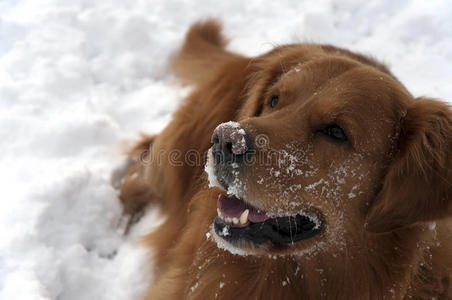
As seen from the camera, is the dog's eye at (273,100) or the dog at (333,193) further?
the dog's eye at (273,100)

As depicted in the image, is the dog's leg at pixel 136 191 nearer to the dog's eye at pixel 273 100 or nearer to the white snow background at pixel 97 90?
the white snow background at pixel 97 90

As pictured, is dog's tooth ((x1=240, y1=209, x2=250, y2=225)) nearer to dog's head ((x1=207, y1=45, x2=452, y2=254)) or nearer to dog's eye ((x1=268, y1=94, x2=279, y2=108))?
dog's head ((x1=207, y1=45, x2=452, y2=254))

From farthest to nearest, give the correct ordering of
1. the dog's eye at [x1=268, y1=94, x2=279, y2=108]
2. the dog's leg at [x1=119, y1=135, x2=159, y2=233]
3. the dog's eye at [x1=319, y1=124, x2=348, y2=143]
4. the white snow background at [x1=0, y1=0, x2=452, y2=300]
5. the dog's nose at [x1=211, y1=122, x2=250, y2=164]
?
the dog's leg at [x1=119, y1=135, x2=159, y2=233] → the white snow background at [x1=0, y1=0, x2=452, y2=300] → the dog's eye at [x1=268, y1=94, x2=279, y2=108] → the dog's eye at [x1=319, y1=124, x2=348, y2=143] → the dog's nose at [x1=211, y1=122, x2=250, y2=164]

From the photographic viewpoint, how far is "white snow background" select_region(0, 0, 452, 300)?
122 inches

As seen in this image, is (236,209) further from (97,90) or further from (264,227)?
(97,90)

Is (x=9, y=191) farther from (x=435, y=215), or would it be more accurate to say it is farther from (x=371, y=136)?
(x=435, y=215)

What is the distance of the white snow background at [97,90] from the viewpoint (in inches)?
122

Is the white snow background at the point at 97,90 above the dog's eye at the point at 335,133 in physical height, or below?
below

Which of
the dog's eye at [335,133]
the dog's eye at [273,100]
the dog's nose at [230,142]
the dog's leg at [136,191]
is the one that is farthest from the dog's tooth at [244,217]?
the dog's leg at [136,191]

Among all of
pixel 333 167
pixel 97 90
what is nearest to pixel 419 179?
pixel 333 167

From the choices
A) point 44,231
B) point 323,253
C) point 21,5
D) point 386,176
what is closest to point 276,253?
point 323,253

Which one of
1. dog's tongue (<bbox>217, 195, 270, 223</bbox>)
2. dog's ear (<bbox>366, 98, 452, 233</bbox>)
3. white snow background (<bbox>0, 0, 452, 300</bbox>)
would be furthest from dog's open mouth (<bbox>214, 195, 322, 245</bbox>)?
white snow background (<bbox>0, 0, 452, 300</bbox>)

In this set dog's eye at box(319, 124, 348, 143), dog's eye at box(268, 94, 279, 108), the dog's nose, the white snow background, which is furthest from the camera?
the white snow background

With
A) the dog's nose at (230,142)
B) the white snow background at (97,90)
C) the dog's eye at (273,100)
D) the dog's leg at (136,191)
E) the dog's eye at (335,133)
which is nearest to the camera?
the dog's nose at (230,142)
